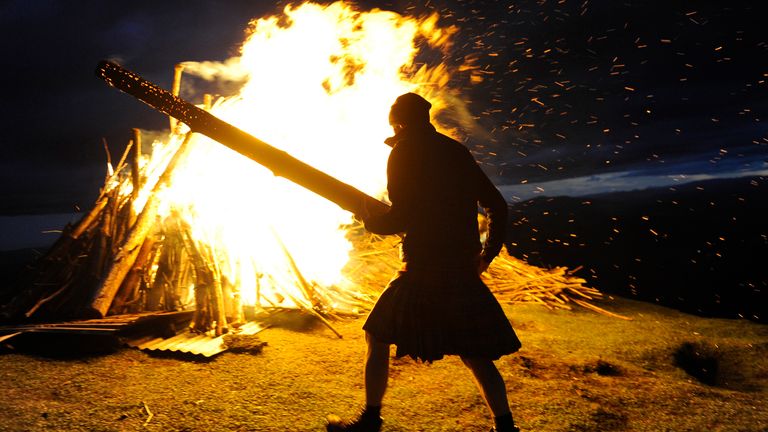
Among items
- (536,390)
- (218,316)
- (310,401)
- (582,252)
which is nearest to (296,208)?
(218,316)

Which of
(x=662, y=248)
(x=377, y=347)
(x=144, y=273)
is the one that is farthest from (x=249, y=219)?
(x=662, y=248)

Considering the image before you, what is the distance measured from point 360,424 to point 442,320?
35.6 inches

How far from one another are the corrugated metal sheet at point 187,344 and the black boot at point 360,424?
2.07 m

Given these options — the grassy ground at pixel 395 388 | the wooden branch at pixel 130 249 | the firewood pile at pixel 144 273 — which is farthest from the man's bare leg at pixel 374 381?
the wooden branch at pixel 130 249

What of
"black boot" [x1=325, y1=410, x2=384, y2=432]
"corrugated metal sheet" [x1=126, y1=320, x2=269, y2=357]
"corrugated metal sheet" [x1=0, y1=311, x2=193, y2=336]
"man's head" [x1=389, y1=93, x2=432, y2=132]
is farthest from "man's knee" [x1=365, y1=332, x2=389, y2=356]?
"corrugated metal sheet" [x1=0, y1=311, x2=193, y2=336]

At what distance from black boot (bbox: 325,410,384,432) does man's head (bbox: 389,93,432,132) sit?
1.92m

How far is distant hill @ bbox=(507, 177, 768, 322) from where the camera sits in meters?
13.0

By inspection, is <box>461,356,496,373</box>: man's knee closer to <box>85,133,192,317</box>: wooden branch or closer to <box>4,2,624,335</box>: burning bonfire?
<box>4,2,624,335</box>: burning bonfire

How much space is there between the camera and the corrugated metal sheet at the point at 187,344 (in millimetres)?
4113

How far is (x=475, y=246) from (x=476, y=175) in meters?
0.48

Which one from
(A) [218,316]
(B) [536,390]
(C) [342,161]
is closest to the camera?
(B) [536,390]

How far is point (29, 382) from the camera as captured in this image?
3.33m

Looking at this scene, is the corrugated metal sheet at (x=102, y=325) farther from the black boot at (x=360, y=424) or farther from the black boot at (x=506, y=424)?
the black boot at (x=506, y=424)

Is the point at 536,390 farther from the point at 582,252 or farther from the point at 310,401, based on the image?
the point at 582,252
